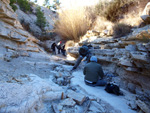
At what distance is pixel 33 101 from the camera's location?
5.88ft

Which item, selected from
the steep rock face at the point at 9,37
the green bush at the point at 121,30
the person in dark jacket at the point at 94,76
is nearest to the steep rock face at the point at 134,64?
the person in dark jacket at the point at 94,76

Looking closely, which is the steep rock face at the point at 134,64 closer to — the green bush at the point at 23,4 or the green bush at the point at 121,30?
the green bush at the point at 121,30

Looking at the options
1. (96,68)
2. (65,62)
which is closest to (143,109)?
(96,68)

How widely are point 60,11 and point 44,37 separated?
430 centimetres

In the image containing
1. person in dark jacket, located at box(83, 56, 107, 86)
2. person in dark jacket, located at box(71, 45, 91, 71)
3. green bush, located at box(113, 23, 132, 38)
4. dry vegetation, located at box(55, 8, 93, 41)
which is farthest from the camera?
dry vegetation, located at box(55, 8, 93, 41)

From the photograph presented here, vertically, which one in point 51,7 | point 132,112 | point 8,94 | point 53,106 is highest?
point 51,7

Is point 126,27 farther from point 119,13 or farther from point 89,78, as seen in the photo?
point 89,78

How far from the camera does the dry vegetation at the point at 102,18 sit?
20.9 feet

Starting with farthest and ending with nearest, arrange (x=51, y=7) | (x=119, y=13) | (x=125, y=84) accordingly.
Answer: (x=51, y=7), (x=119, y=13), (x=125, y=84)

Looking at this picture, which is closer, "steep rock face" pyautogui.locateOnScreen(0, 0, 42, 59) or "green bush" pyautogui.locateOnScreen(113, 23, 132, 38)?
"steep rock face" pyautogui.locateOnScreen(0, 0, 42, 59)

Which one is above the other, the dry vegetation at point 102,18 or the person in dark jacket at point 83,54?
the dry vegetation at point 102,18

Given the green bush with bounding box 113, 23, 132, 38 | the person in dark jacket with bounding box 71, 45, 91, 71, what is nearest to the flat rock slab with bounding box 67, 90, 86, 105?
the person in dark jacket with bounding box 71, 45, 91, 71

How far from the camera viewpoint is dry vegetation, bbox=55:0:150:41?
6.36 metres

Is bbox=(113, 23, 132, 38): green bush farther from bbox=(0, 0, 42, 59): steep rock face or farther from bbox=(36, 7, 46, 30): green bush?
bbox=(36, 7, 46, 30): green bush
